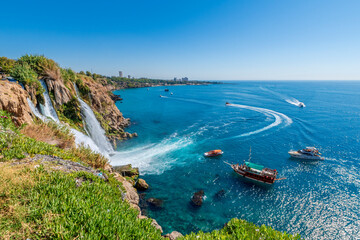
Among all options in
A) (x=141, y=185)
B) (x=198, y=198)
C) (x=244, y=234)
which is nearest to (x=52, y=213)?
(x=244, y=234)

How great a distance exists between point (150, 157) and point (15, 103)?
884 inches

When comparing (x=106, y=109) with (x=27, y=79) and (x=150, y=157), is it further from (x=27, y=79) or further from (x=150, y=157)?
(x=27, y=79)

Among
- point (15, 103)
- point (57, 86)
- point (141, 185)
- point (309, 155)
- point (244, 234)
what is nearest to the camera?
point (244, 234)

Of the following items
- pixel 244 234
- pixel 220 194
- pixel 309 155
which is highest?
pixel 244 234

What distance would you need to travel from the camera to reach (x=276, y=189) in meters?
25.1

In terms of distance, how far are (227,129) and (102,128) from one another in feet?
121

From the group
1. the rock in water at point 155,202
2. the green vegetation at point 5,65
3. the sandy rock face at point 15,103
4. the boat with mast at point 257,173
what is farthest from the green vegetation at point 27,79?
the boat with mast at point 257,173

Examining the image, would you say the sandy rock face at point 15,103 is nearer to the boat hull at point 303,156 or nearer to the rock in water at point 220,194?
the rock in water at point 220,194

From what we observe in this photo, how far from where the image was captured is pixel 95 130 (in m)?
32.7

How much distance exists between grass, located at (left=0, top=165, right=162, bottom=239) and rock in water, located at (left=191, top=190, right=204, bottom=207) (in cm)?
1483

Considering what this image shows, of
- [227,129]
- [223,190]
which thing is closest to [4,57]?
[223,190]

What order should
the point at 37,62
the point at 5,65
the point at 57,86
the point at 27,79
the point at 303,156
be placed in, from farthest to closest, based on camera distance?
the point at 303,156 → the point at 57,86 → the point at 37,62 → the point at 5,65 → the point at 27,79

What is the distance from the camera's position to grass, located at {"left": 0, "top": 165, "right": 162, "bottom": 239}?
5.67 m

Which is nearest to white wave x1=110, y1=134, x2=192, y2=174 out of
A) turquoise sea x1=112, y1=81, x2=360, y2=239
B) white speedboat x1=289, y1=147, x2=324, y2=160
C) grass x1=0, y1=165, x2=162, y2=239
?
turquoise sea x1=112, y1=81, x2=360, y2=239
